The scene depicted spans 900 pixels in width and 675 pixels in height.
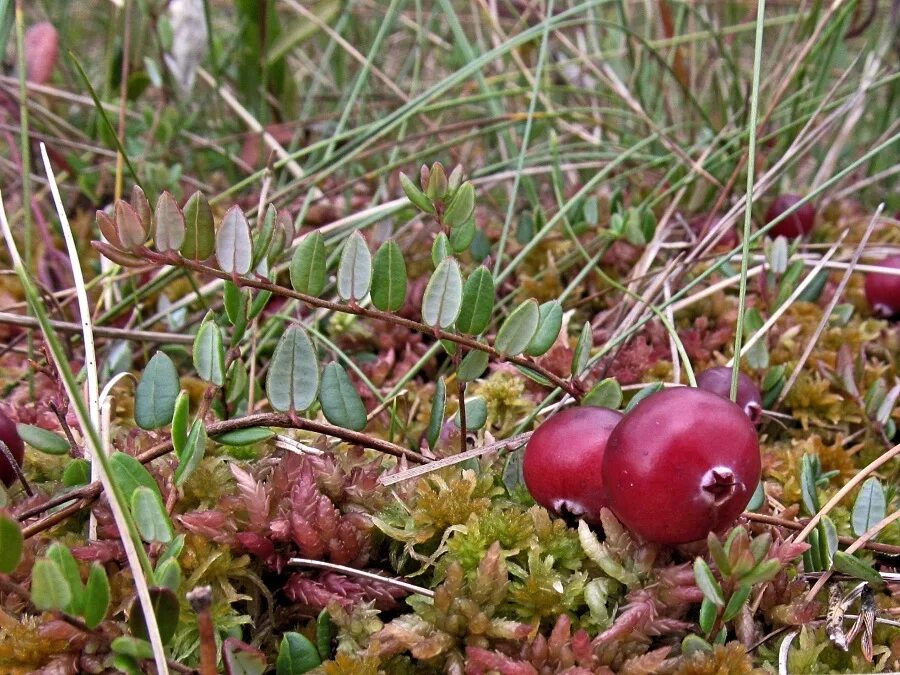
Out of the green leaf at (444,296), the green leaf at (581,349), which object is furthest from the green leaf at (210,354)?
the green leaf at (581,349)

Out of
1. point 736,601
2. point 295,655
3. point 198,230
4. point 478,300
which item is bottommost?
point 295,655

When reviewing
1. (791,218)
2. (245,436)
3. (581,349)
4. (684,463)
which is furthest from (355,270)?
(791,218)

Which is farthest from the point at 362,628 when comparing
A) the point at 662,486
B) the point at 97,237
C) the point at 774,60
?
the point at 774,60

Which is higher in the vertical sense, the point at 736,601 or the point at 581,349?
the point at 581,349

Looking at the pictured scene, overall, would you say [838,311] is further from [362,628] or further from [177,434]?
[177,434]

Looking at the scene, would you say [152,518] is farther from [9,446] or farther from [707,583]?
[707,583]

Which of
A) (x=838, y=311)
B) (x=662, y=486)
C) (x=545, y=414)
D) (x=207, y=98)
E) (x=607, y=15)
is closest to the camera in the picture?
(x=662, y=486)

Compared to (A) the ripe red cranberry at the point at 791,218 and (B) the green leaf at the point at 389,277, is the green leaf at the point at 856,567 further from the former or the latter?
(A) the ripe red cranberry at the point at 791,218
